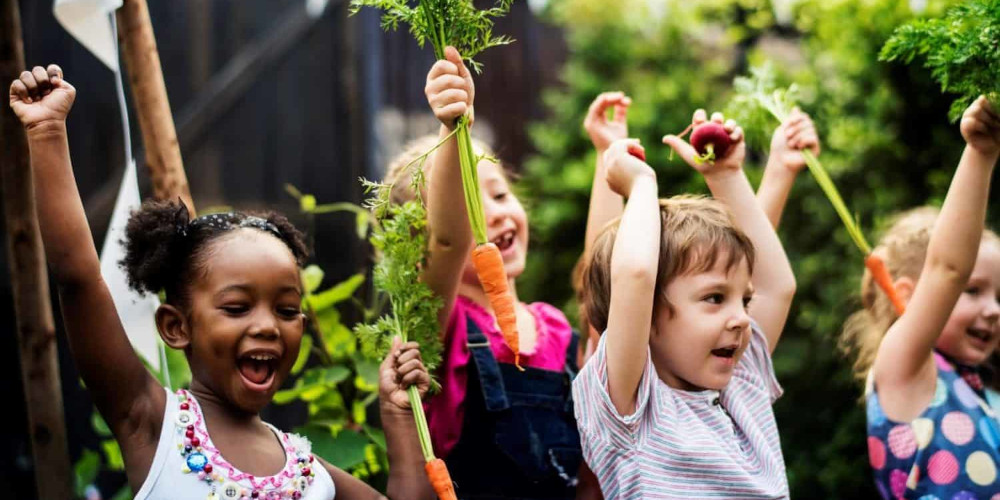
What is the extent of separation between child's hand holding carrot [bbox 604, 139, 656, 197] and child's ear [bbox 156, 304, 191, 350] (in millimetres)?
962

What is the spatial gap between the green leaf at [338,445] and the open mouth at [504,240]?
25.3 inches

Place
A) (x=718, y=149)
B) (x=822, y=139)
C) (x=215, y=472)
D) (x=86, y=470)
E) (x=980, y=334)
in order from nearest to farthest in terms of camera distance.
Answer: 1. (x=215, y=472)
2. (x=718, y=149)
3. (x=980, y=334)
4. (x=86, y=470)
5. (x=822, y=139)

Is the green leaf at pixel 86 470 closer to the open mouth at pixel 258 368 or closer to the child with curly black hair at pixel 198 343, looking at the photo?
the child with curly black hair at pixel 198 343

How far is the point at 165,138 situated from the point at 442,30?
3.55 ft

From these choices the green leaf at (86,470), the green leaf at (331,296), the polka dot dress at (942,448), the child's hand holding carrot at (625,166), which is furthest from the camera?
the green leaf at (86,470)

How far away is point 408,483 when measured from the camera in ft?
7.16

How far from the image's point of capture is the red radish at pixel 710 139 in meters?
2.38

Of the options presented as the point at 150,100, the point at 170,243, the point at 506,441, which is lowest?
the point at 506,441

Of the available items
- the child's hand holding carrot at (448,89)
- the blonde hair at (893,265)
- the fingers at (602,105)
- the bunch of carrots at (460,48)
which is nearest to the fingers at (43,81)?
the bunch of carrots at (460,48)

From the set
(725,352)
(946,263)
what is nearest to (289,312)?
(725,352)

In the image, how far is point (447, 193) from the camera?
7.44 ft

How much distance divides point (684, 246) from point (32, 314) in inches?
68.2

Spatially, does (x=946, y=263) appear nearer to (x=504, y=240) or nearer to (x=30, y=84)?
(x=504, y=240)

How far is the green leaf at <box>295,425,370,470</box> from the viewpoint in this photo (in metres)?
2.70
